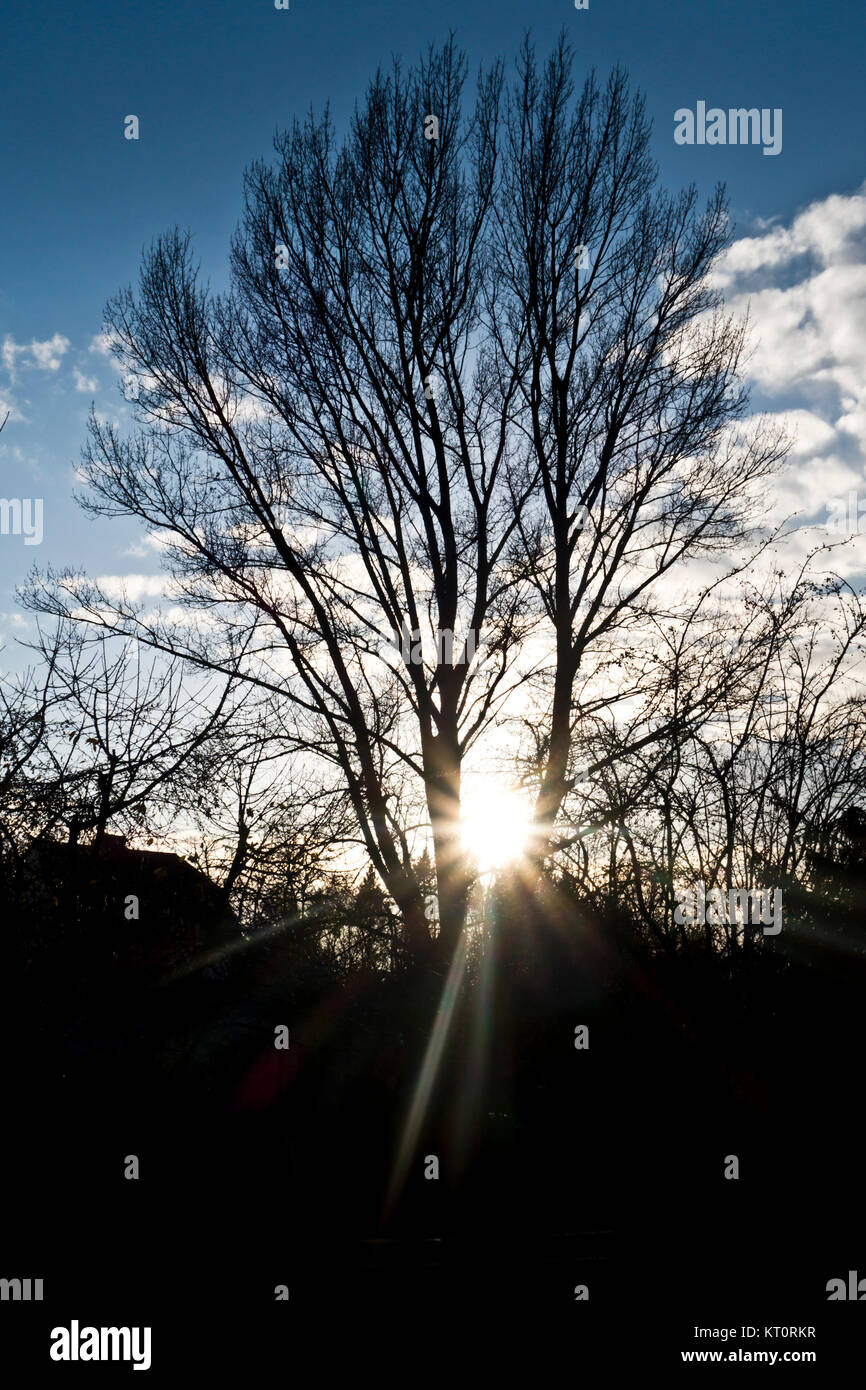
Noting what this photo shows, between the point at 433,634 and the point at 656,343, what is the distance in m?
4.23

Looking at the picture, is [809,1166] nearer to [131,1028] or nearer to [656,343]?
[131,1028]

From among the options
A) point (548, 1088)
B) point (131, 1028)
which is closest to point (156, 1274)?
point (131, 1028)

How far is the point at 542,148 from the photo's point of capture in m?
10.0

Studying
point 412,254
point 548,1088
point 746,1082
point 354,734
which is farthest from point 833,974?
point 412,254

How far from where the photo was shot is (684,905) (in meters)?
6.79

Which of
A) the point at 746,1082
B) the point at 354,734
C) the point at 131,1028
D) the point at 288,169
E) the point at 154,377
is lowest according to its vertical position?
the point at 746,1082

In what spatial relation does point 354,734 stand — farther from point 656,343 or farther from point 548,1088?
point 656,343

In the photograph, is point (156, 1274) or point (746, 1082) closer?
point (156, 1274)
